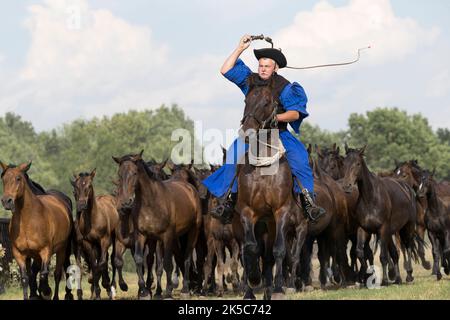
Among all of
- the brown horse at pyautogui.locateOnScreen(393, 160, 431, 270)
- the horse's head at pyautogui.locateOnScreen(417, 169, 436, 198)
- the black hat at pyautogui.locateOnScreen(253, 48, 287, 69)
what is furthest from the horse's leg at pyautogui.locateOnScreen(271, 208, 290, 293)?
the brown horse at pyautogui.locateOnScreen(393, 160, 431, 270)

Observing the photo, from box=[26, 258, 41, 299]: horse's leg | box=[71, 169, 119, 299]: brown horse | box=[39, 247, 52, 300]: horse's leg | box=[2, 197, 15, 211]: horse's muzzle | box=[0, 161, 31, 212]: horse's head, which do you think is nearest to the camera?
box=[2, 197, 15, 211]: horse's muzzle

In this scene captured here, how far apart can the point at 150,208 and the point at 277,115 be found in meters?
6.22

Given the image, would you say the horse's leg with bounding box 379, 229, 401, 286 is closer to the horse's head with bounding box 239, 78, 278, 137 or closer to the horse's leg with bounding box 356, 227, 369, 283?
the horse's leg with bounding box 356, 227, 369, 283

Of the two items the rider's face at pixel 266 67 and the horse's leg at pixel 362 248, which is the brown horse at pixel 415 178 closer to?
the horse's leg at pixel 362 248

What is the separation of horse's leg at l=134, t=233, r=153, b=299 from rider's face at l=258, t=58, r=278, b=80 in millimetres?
5886

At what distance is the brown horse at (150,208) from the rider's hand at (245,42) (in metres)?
5.17

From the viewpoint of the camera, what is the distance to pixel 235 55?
1447 cm

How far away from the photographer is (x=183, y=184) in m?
22.2

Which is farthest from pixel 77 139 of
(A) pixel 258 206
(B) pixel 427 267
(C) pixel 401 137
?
(A) pixel 258 206

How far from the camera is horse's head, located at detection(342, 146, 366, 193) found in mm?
A: 20375

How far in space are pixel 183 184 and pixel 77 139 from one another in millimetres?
81642
